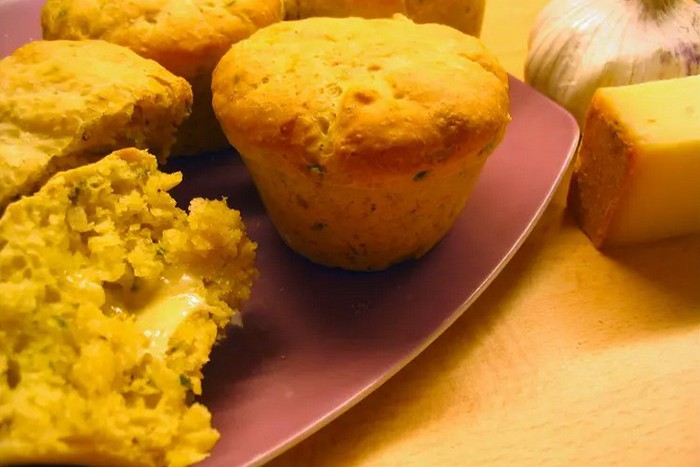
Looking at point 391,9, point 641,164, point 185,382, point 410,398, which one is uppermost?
point 391,9

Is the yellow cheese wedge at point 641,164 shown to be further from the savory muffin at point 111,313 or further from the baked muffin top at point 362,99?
the savory muffin at point 111,313

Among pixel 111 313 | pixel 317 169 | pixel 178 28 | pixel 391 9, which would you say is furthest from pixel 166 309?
pixel 391 9

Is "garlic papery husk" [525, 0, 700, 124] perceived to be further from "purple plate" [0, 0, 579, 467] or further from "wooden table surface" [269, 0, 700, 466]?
"wooden table surface" [269, 0, 700, 466]

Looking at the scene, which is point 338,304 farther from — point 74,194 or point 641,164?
point 641,164

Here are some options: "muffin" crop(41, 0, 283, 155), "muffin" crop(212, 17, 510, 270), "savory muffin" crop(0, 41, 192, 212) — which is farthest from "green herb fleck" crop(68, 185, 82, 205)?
"muffin" crop(41, 0, 283, 155)

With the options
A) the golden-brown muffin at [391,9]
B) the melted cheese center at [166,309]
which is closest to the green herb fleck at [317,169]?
the melted cheese center at [166,309]

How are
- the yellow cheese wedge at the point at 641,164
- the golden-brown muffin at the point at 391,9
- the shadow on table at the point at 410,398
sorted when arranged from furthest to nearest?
the golden-brown muffin at the point at 391,9, the yellow cheese wedge at the point at 641,164, the shadow on table at the point at 410,398
